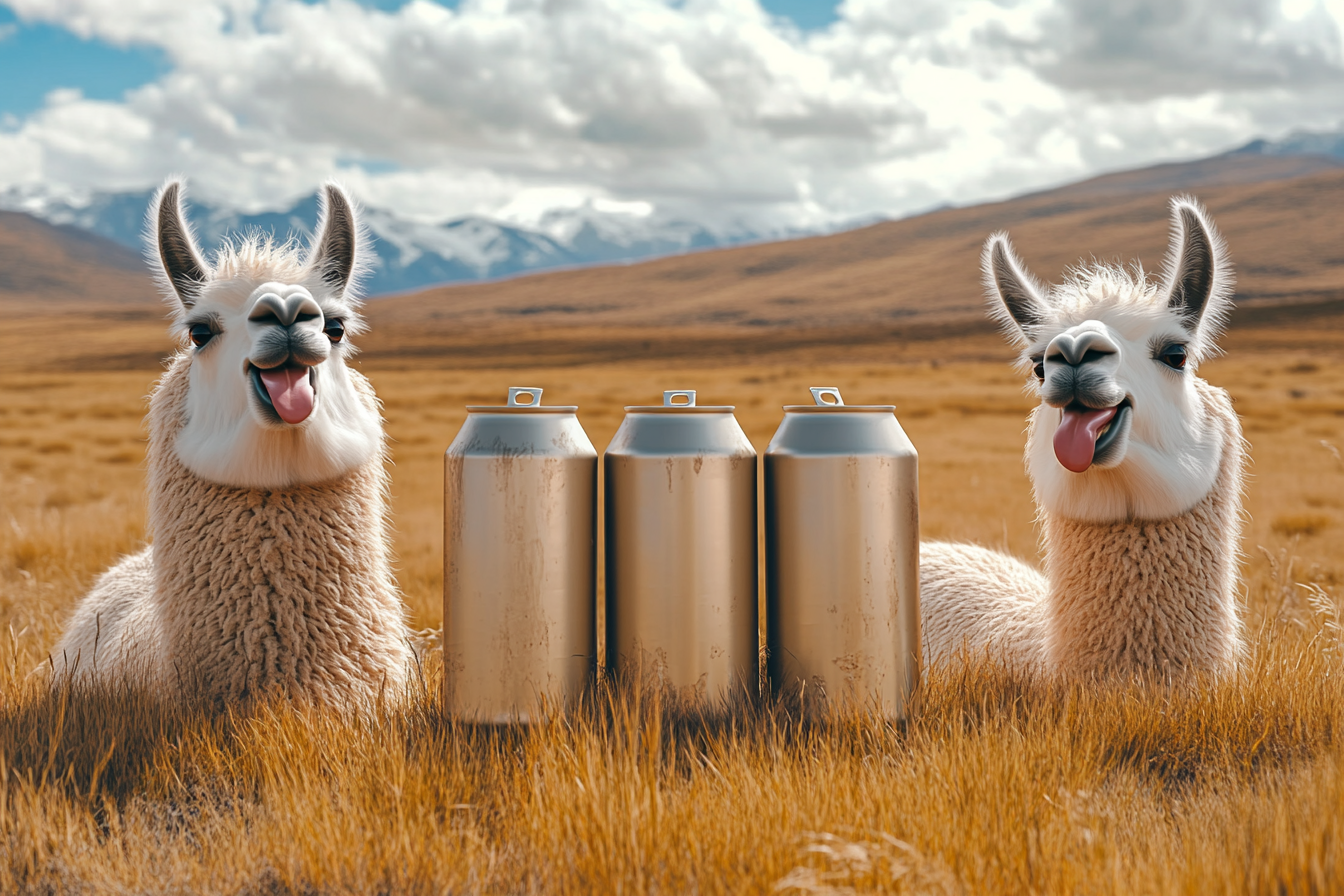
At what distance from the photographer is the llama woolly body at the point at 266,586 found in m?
3.32

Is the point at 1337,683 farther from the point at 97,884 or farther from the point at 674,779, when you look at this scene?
→ the point at 97,884

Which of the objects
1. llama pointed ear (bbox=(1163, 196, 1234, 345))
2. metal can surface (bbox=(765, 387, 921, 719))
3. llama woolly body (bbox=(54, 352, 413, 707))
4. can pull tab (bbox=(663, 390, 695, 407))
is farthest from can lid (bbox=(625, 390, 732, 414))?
llama pointed ear (bbox=(1163, 196, 1234, 345))

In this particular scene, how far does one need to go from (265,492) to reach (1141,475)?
9.96 ft

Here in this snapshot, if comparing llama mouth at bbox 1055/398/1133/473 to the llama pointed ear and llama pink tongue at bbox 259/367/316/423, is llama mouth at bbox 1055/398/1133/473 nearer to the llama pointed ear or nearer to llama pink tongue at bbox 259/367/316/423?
the llama pointed ear

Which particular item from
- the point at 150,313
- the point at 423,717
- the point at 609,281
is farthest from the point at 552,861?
the point at 609,281

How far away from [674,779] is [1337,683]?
7.42 feet

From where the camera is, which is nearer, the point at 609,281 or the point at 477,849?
the point at 477,849

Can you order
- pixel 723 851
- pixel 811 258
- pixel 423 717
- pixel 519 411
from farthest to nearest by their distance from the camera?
pixel 811 258, pixel 423 717, pixel 519 411, pixel 723 851

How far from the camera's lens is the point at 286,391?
9.91 feet

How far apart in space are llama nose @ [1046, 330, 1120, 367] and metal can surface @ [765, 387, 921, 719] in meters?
0.62

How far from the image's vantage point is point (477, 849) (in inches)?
88.8

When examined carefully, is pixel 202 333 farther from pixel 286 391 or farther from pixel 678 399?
pixel 678 399

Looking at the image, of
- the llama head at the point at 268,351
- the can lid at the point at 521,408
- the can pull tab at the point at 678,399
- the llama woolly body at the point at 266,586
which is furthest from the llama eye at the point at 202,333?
the can pull tab at the point at 678,399

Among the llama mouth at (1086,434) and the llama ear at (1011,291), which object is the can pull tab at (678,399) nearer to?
the llama mouth at (1086,434)
